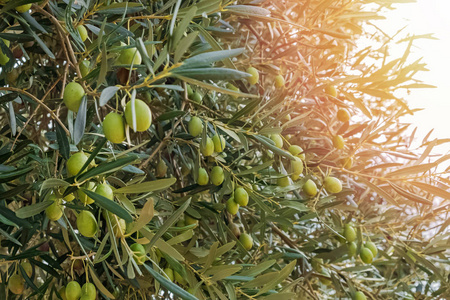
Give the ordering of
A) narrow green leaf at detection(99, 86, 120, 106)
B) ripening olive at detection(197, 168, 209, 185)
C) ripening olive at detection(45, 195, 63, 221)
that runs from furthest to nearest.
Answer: ripening olive at detection(197, 168, 209, 185) < ripening olive at detection(45, 195, 63, 221) < narrow green leaf at detection(99, 86, 120, 106)

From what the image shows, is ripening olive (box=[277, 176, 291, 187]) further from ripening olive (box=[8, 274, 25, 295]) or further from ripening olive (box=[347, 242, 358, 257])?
ripening olive (box=[8, 274, 25, 295])

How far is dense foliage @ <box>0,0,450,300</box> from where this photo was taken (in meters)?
0.76

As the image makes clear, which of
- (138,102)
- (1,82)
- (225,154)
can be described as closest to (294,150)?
(225,154)

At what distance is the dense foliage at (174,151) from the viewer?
30.0 inches

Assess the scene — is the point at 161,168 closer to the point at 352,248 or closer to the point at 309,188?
the point at 309,188

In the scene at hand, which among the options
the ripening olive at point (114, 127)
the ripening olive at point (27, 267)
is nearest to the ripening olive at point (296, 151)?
the ripening olive at point (114, 127)

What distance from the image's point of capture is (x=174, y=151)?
1488 mm

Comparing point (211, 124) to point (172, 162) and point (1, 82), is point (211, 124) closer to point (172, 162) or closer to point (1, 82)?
point (172, 162)

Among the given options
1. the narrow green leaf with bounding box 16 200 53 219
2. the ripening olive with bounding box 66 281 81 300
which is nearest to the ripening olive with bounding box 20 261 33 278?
the ripening olive with bounding box 66 281 81 300

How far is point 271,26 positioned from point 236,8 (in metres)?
0.67

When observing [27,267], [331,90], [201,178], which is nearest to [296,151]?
[331,90]

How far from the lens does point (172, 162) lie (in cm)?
148

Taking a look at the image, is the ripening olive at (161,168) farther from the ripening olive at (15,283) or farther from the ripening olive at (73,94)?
the ripening olive at (73,94)

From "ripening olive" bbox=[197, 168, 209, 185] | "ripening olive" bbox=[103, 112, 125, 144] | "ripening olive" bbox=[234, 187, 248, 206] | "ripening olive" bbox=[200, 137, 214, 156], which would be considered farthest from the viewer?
"ripening olive" bbox=[197, 168, 209, 185]
